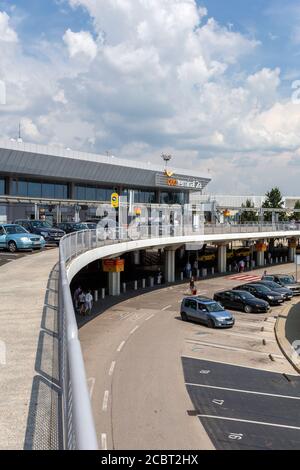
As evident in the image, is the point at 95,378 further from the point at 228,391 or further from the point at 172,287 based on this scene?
the point at 172,287

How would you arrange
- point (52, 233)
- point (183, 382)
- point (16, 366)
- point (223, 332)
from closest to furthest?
point (16, 366) → point (183, 382) → point (223, 332) → point (52, 233)

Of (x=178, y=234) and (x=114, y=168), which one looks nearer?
(x=178, y=234)

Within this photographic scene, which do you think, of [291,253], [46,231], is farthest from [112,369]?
[291,253]

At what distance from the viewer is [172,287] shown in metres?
44.8

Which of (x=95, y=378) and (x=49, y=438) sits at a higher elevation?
(x=49, y=438)

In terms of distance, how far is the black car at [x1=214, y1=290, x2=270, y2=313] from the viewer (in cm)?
3347

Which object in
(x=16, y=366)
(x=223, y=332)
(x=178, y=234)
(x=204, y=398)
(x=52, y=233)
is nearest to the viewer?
(x=16, y=366)

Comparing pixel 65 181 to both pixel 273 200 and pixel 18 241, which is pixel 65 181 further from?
pixel 273 200

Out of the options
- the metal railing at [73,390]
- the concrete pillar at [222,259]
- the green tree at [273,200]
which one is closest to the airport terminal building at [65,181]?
the concrete pillar at [222,259]

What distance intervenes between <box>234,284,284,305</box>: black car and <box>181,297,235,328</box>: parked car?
9.22 m

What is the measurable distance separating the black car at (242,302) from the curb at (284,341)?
4.82ft
